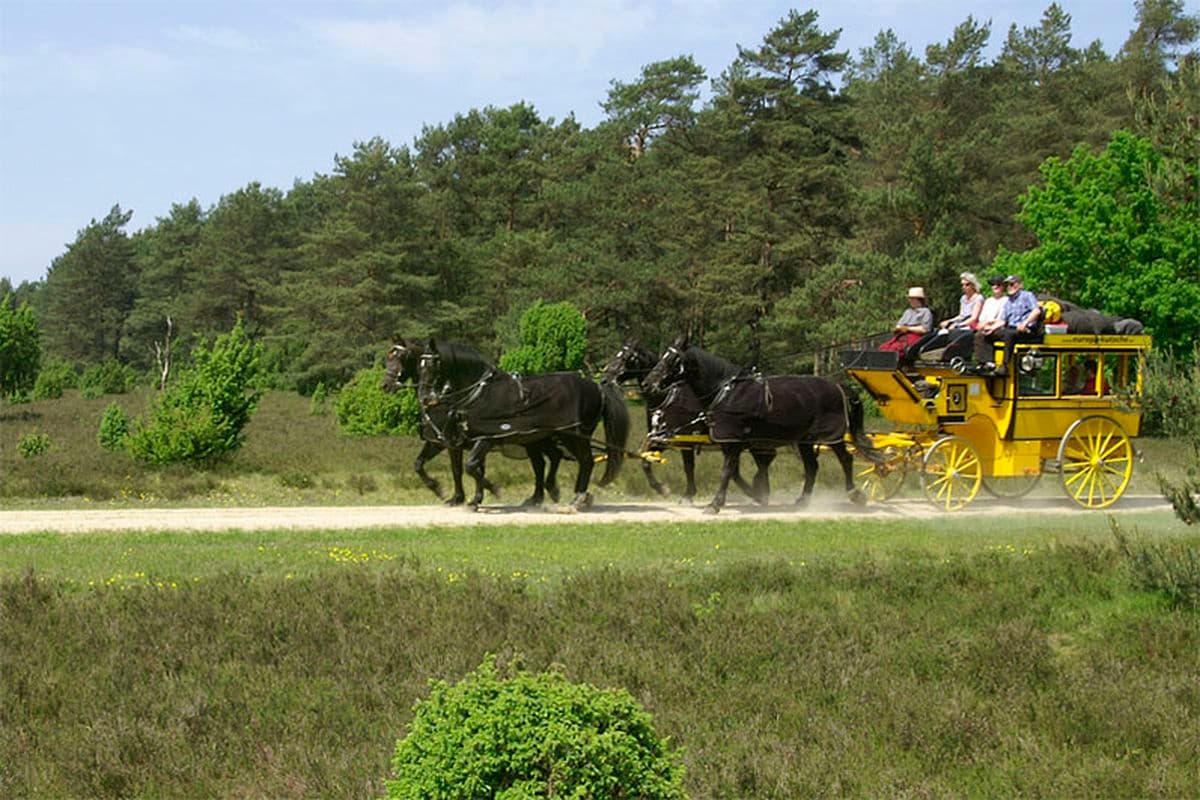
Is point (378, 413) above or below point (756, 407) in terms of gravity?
below

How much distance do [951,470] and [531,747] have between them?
47.7 feet

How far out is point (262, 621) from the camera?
A: 9.56 m

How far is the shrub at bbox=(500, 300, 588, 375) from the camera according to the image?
43.6 metres

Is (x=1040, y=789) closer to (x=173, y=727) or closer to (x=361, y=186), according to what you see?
(x=173, y=727)

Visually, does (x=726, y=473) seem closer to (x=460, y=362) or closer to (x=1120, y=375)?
(x=460, y=362)

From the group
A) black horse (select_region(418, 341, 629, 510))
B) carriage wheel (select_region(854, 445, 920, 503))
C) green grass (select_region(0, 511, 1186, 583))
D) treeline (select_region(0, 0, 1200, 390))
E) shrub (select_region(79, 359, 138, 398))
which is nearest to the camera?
green grass (select_region(0, 511, 1186, 583))

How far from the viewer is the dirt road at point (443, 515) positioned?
51.0ft

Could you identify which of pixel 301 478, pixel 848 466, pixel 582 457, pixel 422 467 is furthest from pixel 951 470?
pixel 301 478

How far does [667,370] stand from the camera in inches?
711

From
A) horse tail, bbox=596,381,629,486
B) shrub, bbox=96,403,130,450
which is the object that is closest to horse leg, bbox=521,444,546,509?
horse tail, bbox=596,381,629,486

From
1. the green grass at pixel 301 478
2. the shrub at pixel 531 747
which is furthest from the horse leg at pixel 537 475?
the shrub at pixel 531 747

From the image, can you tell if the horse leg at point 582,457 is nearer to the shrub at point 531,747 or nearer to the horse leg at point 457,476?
the horse leg at point 457,476

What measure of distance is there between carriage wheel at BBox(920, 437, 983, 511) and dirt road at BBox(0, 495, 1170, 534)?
25 centimetres

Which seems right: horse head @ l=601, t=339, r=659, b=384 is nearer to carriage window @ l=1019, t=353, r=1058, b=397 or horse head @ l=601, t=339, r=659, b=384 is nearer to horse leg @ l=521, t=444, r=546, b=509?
horse leg @ l=521, t=444, r=546, b=509
